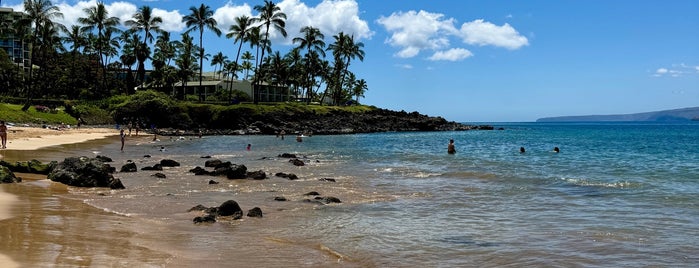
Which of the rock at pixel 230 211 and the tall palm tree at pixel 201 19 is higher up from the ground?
the tall palm tree at pixel 201 19

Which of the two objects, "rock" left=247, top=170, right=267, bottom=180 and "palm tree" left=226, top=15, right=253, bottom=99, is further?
"palm tree" left=226, top=15, right=253, bottom=99

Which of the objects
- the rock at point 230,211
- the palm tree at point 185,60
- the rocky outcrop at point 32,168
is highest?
the palm tree at point 185,60

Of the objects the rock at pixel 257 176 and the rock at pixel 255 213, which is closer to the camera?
the rock at pixel 255 213

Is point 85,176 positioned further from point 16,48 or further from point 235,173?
point 16,48

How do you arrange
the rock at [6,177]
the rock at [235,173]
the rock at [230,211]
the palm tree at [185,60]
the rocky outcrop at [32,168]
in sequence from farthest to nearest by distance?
the palm tree at [185,60] < the rock at [235,173] < the rocky outcrop at [32,168] < the rock at [6,177] < the rock at [230,211]

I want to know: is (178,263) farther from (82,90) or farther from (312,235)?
(82,90)

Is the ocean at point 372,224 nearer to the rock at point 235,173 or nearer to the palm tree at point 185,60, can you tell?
the rock at point 235,173

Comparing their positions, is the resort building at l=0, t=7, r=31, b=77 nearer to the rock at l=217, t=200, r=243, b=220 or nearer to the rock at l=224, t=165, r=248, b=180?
the rock at l=224, t=165, r=248, b=180

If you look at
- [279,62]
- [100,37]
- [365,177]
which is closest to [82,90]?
[100,37]

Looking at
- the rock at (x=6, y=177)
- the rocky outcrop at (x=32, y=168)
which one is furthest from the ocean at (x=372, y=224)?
the rocky outcrop at (x=32, y=168)

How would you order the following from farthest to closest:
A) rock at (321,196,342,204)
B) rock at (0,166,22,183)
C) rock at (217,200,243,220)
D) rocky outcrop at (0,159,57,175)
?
rocky outcrop at (0,159,57,175)
rock at (0,166,22,183)
rock at (321,196,342,204)
rock at (217,200,243,220)

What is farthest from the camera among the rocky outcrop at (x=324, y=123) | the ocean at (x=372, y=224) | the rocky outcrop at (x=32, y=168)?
the rocky outcrop at (x=324, y=123)

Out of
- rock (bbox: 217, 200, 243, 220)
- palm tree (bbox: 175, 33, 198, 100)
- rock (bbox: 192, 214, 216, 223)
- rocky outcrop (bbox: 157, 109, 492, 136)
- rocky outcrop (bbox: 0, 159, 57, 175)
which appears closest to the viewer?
rock (bbox: 192, 214, 216, 223)

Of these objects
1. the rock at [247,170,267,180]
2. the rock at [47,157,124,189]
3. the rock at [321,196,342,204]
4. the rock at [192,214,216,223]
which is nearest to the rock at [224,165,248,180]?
the rock at [247,170,267,180]
